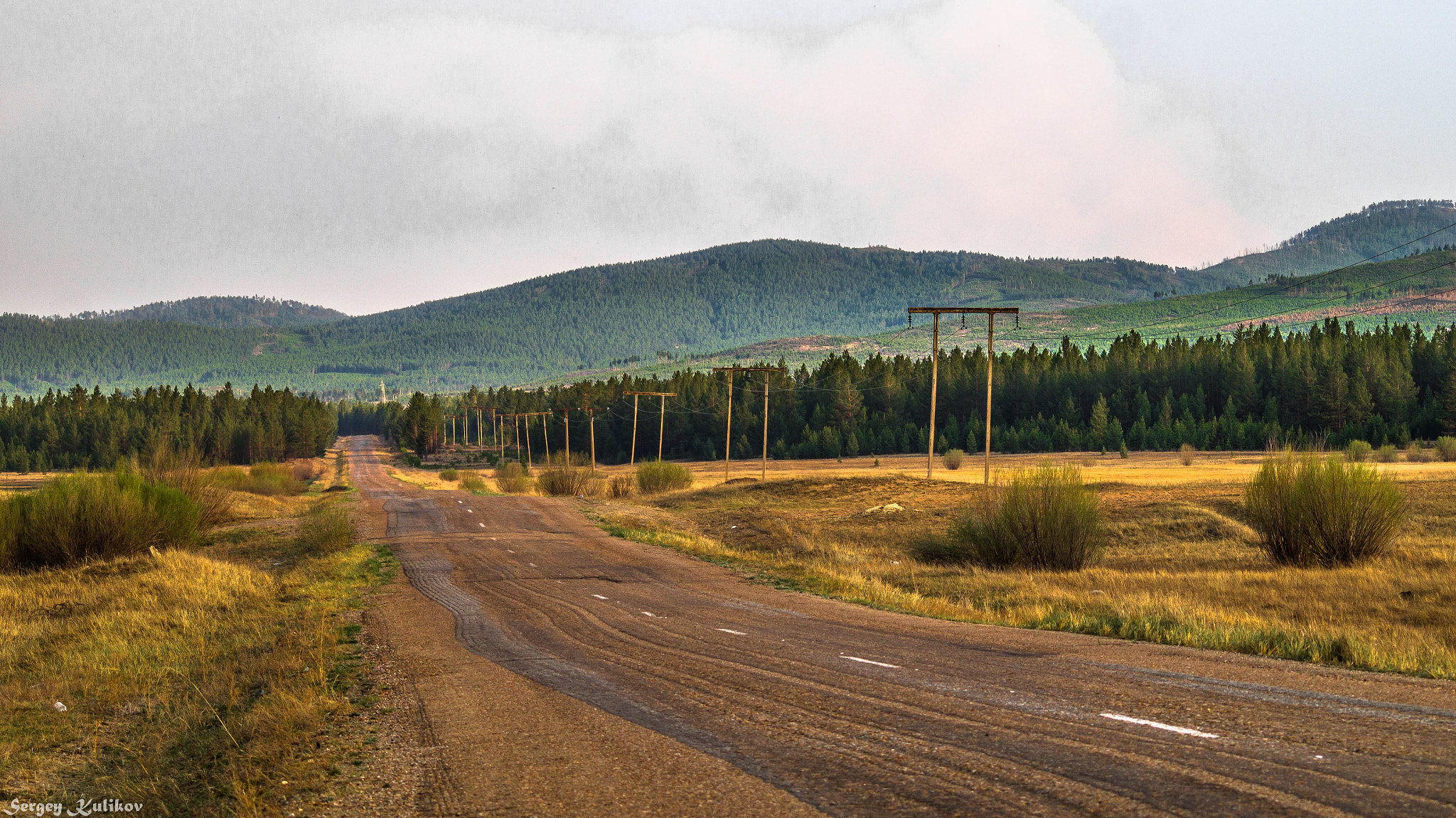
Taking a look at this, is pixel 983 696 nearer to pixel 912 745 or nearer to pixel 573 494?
pixel 912 745

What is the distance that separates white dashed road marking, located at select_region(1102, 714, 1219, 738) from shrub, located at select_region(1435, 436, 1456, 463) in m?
70.8

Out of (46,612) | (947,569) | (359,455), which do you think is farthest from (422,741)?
(359,455)

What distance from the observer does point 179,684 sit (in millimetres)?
12109

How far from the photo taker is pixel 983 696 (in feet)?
30.0

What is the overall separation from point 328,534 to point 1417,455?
71.2 metres

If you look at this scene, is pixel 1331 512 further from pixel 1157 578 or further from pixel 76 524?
pixel 76 524

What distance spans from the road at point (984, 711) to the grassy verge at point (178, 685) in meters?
2.17

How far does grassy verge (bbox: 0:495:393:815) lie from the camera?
7859 millimetres

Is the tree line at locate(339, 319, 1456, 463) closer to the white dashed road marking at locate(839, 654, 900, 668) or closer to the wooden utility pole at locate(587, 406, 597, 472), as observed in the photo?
the wooden utility pole at locate(587, 406, 597, 472)

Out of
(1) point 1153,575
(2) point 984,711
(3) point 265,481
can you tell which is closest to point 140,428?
(3) point 265,481

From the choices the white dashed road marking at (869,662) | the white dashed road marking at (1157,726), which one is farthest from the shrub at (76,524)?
the white dashed road marking at (1157,726)

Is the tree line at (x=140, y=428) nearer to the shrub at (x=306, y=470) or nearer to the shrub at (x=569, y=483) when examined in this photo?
the shrub at (x=306, y=470)

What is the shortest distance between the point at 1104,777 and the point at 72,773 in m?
8.85

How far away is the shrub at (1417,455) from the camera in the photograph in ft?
210
